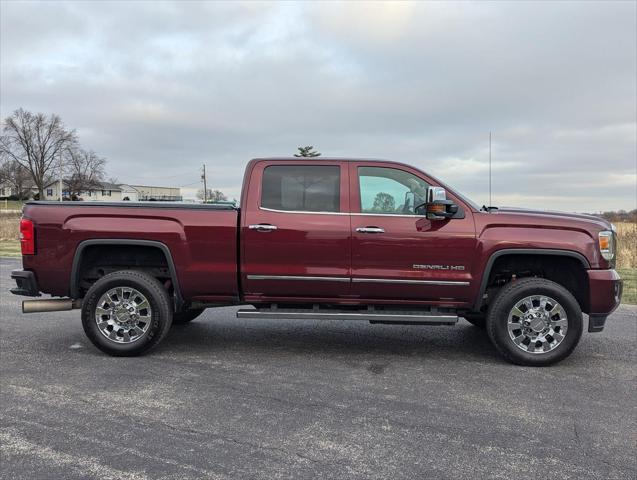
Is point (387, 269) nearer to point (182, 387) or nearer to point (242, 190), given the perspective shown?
point (242, 190)

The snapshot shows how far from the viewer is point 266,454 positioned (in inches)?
127

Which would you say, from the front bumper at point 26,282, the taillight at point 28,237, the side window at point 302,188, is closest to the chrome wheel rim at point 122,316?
the front bumper at point 26,282

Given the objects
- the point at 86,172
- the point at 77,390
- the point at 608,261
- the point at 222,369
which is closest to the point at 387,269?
the point at 222,369

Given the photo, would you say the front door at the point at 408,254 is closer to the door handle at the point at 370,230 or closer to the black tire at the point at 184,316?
the door handle at the point at 370,230

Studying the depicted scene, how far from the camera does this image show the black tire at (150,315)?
17.2 ft

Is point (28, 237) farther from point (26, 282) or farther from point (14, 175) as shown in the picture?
point (14, 175)

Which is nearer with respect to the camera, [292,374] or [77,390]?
[77,390]

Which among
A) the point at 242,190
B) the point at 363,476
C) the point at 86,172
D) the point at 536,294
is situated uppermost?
the point at 86,172

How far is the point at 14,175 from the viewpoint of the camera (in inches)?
3071

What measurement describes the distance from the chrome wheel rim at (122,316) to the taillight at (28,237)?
933 mm

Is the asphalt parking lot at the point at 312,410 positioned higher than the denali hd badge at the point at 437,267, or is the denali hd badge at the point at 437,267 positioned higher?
the denali hd badge at the point at 437,267

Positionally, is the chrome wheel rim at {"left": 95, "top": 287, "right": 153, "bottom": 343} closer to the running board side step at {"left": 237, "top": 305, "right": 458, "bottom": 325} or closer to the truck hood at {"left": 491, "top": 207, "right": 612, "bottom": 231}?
the running board side step at {"left": 237, "top": 305, "right": 458, "bottom": 325}

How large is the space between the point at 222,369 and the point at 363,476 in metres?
2.26

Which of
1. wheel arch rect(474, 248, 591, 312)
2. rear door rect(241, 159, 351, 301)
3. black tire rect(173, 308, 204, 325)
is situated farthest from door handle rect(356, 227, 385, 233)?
black tire rect(173, 308, 204, 325)
